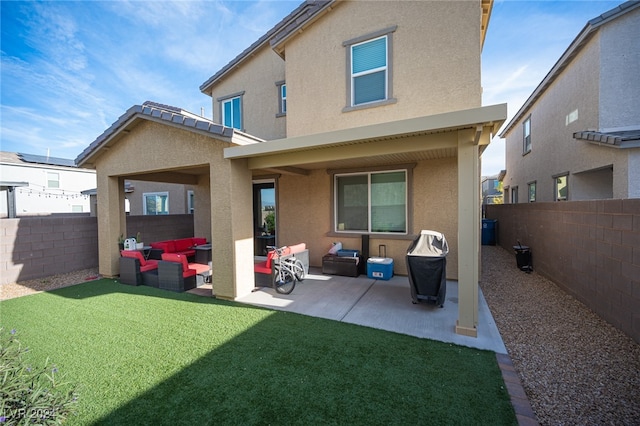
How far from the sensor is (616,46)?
8.39m

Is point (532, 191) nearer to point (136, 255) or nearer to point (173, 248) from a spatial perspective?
point (173, 248)

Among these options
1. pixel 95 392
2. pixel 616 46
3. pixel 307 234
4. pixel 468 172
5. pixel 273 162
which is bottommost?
pixel 95 392

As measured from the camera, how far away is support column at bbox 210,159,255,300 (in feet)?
19.4

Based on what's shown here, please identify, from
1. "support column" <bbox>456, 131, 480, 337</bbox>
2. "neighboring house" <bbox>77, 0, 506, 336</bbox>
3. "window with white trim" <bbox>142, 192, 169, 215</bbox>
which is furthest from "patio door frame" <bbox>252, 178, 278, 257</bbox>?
"window with white trim" <bbox>142, 192, 169, 215</bbox>

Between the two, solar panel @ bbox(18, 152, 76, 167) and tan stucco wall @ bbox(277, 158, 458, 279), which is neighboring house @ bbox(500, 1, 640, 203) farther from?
solar panel @ bbox(18, 152, 76, 167)

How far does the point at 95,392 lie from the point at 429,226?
699 cm

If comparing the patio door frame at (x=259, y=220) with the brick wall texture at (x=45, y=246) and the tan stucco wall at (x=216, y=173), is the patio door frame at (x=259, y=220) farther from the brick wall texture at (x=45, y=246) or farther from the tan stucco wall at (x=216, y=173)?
the brick wall texture at (x=45, y=246)

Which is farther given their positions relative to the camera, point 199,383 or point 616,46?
point 616,46

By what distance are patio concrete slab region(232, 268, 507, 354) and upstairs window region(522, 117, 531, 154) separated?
12.9 metres

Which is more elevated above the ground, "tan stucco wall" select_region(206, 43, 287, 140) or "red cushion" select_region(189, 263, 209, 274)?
"tan stucco wall" select_region(206, 43, 287, 140)

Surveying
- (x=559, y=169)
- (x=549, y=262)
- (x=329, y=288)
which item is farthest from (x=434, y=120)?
(x=559, y=169)

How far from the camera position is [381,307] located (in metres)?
5.31

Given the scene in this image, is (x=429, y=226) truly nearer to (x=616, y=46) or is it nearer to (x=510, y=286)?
(x=510, y=286)

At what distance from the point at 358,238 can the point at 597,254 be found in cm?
502
